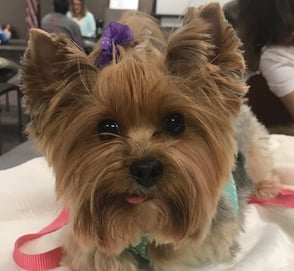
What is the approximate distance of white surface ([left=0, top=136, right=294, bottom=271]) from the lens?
130 centimetres

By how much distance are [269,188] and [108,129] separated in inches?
32.6

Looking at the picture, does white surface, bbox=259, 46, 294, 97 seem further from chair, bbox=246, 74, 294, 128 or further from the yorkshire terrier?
the yorkshire terrier

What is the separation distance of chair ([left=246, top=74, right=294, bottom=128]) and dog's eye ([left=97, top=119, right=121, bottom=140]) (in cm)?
150

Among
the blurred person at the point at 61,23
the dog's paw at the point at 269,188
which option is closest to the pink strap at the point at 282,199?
the dog's paw at the point at 269,188

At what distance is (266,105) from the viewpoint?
8.20 ft

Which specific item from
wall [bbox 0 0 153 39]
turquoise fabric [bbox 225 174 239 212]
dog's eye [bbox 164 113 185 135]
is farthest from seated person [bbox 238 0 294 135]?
wall [bbox 0 0 153 39]

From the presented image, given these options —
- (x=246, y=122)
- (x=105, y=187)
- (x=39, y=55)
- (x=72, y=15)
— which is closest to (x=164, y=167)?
(x=105, y=187)

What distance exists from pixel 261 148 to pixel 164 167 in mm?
875

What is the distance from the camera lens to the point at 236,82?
1113mm

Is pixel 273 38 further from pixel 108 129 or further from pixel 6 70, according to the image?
pixel 6 70

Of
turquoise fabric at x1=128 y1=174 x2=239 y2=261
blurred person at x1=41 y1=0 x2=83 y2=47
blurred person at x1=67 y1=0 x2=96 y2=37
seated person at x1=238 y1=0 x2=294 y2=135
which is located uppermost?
seated person at x1=238 y1=0 x2=294 y2=135

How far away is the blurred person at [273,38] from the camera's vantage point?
2.29 meters

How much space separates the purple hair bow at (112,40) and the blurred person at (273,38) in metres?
1.36

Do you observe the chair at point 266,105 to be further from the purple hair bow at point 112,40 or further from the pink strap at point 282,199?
the purple hair bow at point 112,40
